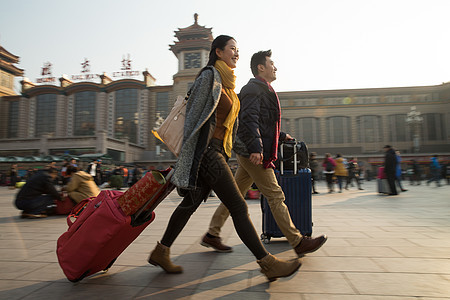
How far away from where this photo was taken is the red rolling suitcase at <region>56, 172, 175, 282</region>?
195cm

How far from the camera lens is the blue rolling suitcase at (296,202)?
324 centimetres

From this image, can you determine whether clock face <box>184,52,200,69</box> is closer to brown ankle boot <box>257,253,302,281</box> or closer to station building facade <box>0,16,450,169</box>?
station building facade <box>0,16,450,169</box>

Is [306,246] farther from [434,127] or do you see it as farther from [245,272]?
[434,127]

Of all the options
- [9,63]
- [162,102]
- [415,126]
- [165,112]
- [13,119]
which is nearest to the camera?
[415,126]

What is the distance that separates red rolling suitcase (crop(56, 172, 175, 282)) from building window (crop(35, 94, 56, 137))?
217 feet

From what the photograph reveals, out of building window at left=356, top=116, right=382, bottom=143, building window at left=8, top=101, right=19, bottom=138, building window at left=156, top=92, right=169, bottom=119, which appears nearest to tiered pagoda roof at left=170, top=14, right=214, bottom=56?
building window at left=156, top=92, right=169, bottom=119

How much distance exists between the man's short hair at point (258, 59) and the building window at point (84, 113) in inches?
2352

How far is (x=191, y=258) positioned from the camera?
2.73 meters

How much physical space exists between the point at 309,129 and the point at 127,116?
32457 mm

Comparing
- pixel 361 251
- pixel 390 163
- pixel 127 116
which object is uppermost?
pixel 127 116

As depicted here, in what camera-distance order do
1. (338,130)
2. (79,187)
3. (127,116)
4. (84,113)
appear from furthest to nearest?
(84,113) < (127,116) < (338,130) < (79,187)

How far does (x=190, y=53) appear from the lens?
60844mm

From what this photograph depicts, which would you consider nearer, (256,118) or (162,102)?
(256,118)

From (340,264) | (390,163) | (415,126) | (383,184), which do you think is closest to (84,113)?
(415,126)
